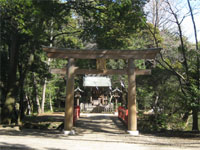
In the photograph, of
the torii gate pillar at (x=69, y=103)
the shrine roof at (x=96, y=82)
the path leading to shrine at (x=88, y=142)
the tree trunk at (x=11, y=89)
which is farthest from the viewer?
the shrine roof at (x=96, y=82)

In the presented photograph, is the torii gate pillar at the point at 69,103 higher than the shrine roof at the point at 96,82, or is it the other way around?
the shrine roof at the point at 96,82

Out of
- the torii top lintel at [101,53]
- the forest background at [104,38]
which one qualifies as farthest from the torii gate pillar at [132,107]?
the forest background at [104,38]

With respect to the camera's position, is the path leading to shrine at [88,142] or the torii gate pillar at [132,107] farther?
the torii gate pillar at [132,107]

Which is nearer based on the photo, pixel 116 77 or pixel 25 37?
pixel 25 37

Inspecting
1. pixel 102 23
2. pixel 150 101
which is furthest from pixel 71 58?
pixel 150 101

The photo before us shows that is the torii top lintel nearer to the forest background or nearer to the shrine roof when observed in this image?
the forest background

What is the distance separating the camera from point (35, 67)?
14.6 metres

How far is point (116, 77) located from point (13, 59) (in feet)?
53.9

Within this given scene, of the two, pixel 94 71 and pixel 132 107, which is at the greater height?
pixel 94 71

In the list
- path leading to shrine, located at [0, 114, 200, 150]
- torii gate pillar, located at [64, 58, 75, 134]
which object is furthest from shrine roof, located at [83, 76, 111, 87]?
path leading to shrine, located at [0, 114, 200, 150]

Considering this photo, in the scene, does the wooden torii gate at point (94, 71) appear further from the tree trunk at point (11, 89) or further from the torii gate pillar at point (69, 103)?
the tree trunk at point (11, 89)

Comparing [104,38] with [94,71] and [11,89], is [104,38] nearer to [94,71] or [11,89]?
[94,71]

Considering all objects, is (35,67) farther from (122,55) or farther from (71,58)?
(122,55)

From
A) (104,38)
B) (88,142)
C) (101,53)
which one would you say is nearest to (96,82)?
(104,38)
